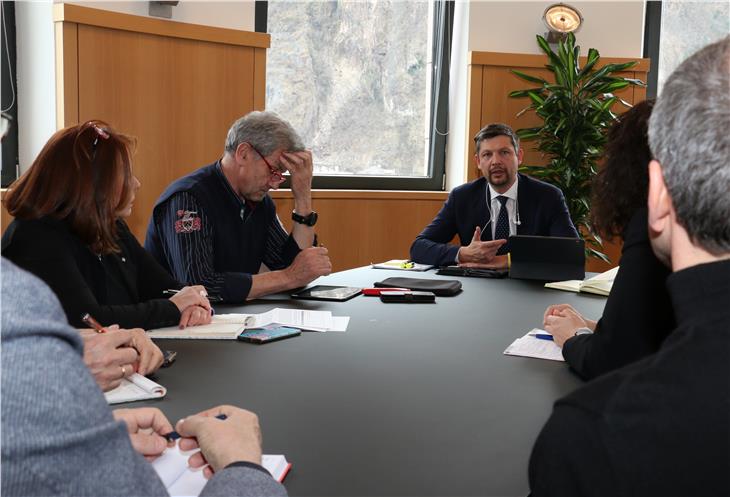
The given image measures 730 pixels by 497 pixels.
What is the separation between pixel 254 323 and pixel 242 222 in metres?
0.99

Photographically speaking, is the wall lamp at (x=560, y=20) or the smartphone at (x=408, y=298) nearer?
the smartphone at (x=408, y=298)

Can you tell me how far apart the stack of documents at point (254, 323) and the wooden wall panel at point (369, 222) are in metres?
2.71

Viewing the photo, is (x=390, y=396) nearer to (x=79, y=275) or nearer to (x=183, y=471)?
(x=183, y=471)

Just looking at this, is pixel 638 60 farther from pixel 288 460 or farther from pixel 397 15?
pixel 288 460

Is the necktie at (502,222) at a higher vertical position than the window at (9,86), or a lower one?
lower

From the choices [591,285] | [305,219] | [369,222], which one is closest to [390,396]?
[591,285]

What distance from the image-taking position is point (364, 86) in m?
5.63

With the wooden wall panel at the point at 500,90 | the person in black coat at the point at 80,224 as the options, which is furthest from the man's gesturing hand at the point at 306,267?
the wooden wall panel at the point at 500,90

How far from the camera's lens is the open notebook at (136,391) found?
1.53 meters

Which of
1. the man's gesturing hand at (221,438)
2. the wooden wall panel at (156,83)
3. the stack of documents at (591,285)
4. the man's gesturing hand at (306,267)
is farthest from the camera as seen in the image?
the wooden wall panel at (156,83)

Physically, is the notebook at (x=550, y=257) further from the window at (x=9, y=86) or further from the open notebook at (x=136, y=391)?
the window at (x=9, y=86)

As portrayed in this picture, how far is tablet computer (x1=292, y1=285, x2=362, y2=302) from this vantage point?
272 cm

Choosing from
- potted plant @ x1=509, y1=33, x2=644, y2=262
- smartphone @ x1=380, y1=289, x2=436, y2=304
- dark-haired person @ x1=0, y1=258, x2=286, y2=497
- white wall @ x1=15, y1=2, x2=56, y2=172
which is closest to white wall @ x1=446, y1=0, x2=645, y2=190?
potted plant @ x1=509, y1=33, x2=644, y2=262

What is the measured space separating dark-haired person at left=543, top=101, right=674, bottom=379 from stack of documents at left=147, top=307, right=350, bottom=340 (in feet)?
2.42
